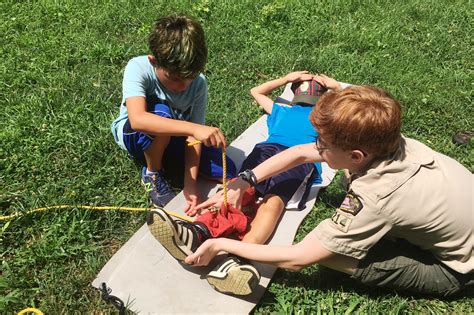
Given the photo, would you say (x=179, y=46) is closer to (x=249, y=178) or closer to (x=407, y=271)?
(x=249, y=178)

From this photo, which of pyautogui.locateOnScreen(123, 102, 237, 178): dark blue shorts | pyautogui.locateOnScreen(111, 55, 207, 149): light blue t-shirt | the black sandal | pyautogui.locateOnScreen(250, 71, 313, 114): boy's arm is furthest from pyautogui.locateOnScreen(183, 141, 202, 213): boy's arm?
the black sandal

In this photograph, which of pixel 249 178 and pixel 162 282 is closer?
pixel 162 282

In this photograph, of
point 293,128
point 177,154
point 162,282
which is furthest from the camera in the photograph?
point 293,128

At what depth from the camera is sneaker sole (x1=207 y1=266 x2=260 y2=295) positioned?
230cm

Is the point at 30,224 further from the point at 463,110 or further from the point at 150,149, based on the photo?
the point at 463,110

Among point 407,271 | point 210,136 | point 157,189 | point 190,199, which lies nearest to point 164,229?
point 210,136

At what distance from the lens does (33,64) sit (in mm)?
4195

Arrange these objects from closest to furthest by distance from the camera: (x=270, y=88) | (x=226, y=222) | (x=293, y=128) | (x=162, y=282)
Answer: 1. (x=162, y=282)
2. (x=226, y=222)
3. (x=293, y=128)
4. (x=270, y=88)

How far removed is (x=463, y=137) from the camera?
12.2 ft

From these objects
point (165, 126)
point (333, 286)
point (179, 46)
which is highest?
point (179, 46)

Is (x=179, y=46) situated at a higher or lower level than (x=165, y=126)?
higher

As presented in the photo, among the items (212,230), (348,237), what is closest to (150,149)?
(212,230)

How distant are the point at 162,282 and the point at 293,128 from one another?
5.29ft

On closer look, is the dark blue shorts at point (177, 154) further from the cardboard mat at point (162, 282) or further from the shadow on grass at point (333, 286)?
the shadow on grass at point (333, 286)
